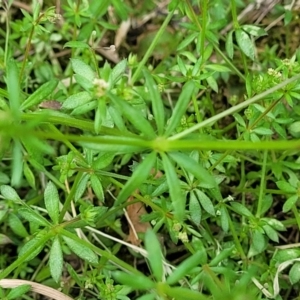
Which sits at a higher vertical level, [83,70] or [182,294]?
[83,70]

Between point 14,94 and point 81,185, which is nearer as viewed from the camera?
point 14,94

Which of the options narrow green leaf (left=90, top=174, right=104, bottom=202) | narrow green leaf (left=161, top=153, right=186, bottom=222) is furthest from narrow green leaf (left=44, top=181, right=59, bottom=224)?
narrow green leaf (left=161, top=153, right=186, bottom=222)

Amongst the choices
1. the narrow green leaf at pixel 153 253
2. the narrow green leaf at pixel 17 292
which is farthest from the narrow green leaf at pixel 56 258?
the narrow green leaf at pixel 153 253

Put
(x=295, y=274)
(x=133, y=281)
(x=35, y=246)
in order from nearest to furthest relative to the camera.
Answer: (x=133, y=281)
(x=35, y=246)
(x=295, y=274)

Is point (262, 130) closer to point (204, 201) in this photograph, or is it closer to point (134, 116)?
point (204, 201)

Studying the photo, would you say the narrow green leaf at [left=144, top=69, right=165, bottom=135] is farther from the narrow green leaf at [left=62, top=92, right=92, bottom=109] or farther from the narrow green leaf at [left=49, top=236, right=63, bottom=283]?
the narrow green leaf at [left=49, top=236, right=63, bottom=283]

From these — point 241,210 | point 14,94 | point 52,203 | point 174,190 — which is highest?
point 14,94

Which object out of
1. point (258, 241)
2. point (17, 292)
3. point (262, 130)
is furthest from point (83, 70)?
point (258, 241)
